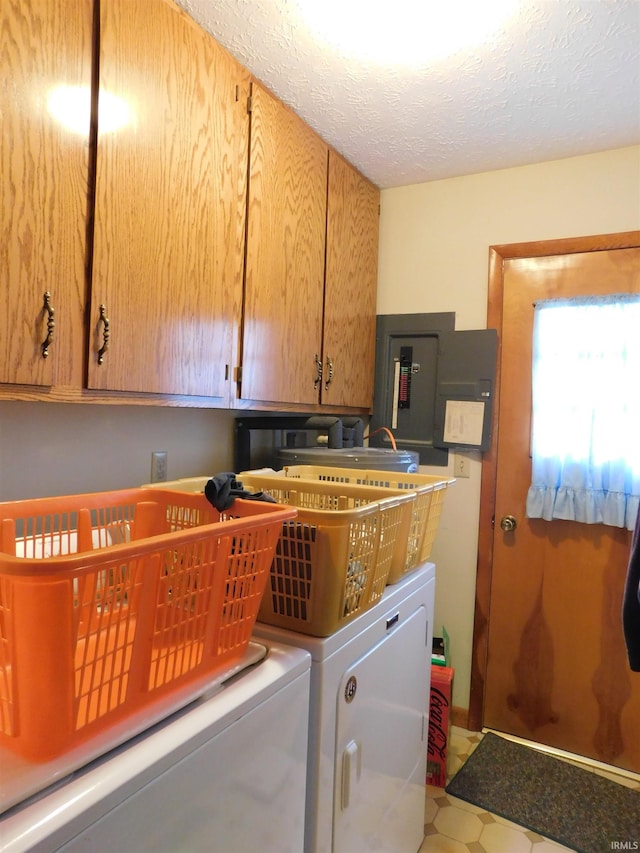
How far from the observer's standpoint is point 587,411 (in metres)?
2.12

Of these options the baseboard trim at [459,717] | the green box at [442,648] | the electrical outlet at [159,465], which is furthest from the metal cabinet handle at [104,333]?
the baseboard trim at [459,717]

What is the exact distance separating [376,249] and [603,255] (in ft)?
3.20

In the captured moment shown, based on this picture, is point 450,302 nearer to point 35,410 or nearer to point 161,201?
point 161,201

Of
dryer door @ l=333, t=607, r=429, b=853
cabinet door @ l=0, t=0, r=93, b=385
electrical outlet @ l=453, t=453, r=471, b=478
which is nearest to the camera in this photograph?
cabinet door @ l=0, t=0, r=93, b=385

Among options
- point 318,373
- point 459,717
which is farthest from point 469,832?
point 318,373

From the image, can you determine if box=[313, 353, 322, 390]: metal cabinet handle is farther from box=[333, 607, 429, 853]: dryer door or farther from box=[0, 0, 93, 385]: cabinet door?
box=[0, 0, 93, 385]: cabinet door

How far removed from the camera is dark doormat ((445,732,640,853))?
5.72ft

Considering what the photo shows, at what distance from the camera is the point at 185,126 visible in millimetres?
1376

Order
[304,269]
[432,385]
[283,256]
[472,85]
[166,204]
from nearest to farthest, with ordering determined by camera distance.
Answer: [166,204], [472,85], [283,256], [304,269], [432,385]

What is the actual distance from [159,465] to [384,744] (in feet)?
3.50

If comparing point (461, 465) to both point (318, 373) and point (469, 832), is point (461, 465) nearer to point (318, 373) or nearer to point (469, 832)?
point (318, 373)

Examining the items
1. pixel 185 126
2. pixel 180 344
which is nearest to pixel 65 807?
pixel 180 344

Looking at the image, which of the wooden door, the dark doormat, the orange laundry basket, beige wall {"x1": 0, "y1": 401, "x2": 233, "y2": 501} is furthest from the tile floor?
beige wall {"x1": 0, "y1": 401, "x2": 233, "y2": 501}

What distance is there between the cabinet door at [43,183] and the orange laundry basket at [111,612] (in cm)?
35
